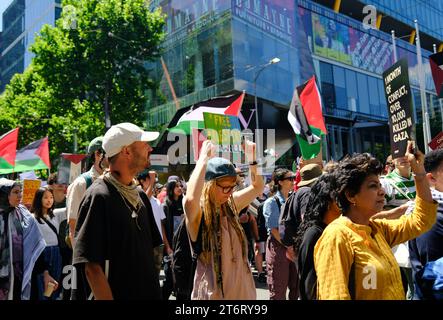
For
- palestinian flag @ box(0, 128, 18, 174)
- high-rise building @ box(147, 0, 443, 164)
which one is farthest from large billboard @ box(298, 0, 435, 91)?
palestinian flag @ box(0, 128, 18, 174)

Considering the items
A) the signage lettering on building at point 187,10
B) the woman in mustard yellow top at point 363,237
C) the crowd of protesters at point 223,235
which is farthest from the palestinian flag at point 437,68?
the signage lettering on building at point 187,10

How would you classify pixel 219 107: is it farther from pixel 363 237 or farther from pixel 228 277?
pixel 363 237

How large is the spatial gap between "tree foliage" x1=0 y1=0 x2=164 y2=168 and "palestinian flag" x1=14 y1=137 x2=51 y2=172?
13.0 meters

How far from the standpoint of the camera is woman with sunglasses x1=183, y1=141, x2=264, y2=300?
2.90 metres

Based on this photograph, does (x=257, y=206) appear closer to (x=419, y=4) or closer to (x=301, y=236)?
(x=301, y=236)

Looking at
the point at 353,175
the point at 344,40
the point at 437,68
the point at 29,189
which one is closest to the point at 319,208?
the point at 353,175

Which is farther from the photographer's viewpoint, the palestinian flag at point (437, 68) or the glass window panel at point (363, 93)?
the glass window panel at point (363, 93)

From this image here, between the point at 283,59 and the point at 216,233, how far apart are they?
1154 inches

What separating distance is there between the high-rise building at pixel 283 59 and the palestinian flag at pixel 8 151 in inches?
621

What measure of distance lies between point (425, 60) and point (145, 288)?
52.5 metres

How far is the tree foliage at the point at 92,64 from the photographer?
2245cm

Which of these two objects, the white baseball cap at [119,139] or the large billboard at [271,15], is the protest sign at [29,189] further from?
the large billboard at [271,15]
